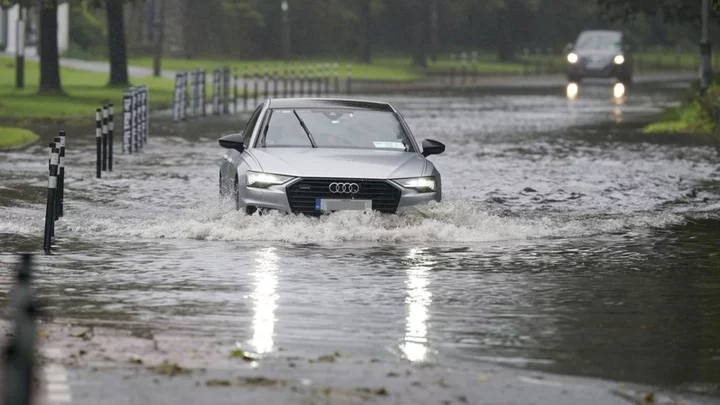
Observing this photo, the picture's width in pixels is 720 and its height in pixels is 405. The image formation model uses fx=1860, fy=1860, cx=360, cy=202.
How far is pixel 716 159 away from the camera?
2836 cm

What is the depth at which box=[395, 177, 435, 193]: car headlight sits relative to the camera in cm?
1664

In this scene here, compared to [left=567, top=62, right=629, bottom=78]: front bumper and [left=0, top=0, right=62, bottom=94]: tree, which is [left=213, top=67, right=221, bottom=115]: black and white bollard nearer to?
[left=0, top=0, right=62, bottom=94]: tree

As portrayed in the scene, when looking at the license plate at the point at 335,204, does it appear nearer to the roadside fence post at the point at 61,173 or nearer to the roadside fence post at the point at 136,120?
the roadside fence post at the point at 61,173

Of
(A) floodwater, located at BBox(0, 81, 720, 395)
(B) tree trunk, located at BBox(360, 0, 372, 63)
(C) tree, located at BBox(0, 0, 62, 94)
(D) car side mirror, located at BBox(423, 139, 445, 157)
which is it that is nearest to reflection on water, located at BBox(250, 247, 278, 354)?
(A) floodwater, located at BBox(0, 81, 720, 395)

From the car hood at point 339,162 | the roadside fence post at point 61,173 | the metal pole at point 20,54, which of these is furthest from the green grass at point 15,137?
the metal pole at point 20,54

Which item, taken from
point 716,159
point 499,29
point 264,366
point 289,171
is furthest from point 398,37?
point 264,366

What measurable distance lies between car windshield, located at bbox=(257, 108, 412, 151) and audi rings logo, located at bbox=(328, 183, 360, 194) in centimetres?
123

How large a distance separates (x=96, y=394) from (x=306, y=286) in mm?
4586

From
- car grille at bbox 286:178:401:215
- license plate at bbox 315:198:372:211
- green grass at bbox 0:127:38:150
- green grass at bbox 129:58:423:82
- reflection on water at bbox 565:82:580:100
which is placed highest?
car grille at bbox 286:178:401:215

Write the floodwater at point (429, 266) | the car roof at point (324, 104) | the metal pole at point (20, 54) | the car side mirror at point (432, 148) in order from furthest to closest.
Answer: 1. the metal pole at point (20, 54)
2. the car roof at point (324, 104)
3. the car side mirror at point (432, 148)
4. the floodwater at point (429, 266)

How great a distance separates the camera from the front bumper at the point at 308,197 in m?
16.4

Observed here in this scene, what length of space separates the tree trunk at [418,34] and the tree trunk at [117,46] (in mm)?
37020

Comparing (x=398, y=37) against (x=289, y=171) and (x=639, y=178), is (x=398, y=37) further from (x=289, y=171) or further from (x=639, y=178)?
(x=289, y=171)

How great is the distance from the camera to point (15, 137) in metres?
30.7
